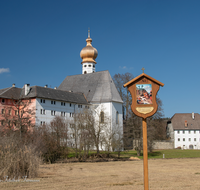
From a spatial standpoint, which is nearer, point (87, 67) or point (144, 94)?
point (144, 94)

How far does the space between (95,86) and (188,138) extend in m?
29.1

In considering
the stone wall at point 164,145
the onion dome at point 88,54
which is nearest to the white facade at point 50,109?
the onion dome at point 88,54

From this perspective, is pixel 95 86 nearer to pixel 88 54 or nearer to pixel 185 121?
pixel 88 54

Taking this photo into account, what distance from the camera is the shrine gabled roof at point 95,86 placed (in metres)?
51.4

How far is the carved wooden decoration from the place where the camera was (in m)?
8.84

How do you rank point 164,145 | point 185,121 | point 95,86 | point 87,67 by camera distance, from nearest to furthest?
point 95,86, point 164,145, point 87,67, point 185,121

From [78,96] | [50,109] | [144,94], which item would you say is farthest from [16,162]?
[78,96]

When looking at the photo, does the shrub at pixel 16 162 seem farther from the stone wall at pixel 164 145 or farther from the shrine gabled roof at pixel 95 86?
the stone wall at pixel 164 145

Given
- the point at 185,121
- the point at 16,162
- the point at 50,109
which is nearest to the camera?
the point at 16,162

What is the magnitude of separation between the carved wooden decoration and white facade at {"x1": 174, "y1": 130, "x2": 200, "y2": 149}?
6053 cm

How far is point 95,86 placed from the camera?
5384 centimetres

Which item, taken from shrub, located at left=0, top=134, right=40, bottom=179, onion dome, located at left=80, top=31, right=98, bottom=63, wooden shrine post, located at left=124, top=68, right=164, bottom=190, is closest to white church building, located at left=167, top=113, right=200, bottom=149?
onion dome, located at left=80, top=31, right=98, bottom=63

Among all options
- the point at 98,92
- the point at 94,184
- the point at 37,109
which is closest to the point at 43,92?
the point at 37,109

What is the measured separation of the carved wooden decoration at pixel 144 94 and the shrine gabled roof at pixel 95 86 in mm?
41086
